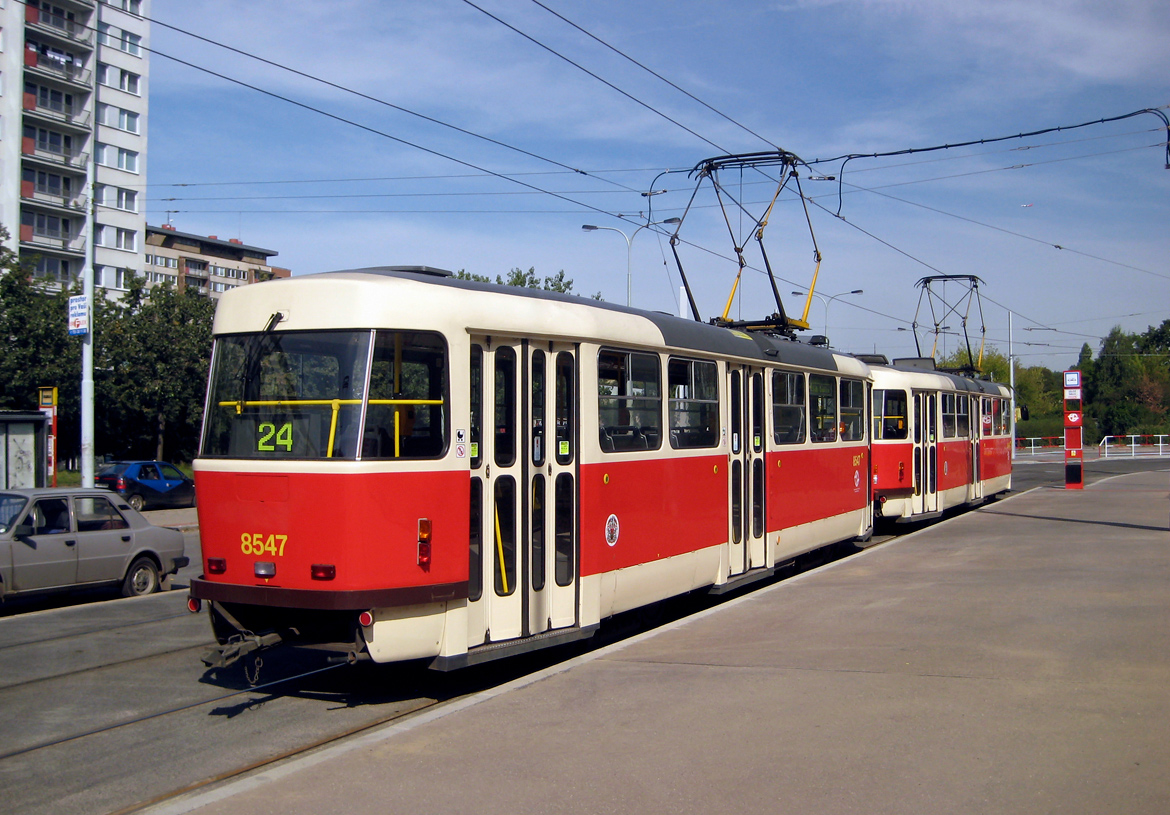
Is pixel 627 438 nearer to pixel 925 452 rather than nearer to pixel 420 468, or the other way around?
pixel 420 468

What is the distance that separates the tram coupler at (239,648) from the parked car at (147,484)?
22849mm

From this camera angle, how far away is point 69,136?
58312mm

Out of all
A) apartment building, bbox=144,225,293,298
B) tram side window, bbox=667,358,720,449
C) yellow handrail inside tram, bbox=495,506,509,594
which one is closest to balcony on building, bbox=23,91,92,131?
apartment building, bbox=144,225,293,298

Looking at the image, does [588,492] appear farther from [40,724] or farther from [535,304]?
[40,724]

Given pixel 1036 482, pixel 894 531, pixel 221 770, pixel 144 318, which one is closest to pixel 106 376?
pixel 144 318

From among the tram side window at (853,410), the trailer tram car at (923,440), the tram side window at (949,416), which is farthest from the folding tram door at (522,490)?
the tram side window at (949,416)

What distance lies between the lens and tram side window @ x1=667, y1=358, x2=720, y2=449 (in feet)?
32.1

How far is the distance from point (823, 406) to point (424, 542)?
335 inches

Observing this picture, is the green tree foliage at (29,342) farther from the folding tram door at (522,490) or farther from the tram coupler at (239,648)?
the folding tram door at (522,490)

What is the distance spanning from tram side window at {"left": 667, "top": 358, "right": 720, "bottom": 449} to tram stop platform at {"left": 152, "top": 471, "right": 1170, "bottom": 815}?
1.77m

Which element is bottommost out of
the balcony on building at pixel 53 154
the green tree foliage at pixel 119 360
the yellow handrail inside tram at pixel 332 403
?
the yellow handrail inside tram at pixel 332 403

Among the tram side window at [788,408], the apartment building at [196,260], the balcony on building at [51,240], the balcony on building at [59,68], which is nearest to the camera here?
the tram side window at [788,408]

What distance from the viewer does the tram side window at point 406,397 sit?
683 centimetres

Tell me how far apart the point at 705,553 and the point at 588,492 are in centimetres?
273
